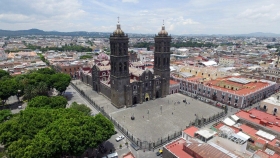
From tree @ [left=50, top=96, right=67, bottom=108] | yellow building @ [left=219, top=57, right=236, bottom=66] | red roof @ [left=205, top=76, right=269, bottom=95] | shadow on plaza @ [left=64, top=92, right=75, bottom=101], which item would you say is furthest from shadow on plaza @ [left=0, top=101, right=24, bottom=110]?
yellow building @ [left=219, top=57, right=236, bottom=66]

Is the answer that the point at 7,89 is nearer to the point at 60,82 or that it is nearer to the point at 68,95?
the point at 60,82

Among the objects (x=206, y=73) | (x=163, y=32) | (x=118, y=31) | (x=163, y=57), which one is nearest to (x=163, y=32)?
(x=163, y=32)

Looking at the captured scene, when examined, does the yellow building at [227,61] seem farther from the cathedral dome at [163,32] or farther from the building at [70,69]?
the building at [70,69]

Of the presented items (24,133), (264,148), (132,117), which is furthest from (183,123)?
(24,133)

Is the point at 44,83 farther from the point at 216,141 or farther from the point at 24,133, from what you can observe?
the point at 216,141

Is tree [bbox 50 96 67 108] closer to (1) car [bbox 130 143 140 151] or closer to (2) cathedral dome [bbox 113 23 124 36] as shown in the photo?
(1) car [bbox 130 143 140 151]

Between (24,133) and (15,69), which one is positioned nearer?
(24,133)

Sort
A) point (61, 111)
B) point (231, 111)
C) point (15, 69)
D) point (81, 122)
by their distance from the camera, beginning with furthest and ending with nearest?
1. point (15, 69)
2. point (231, 111)
3. point (61, 111)
4. point (81, 122)
